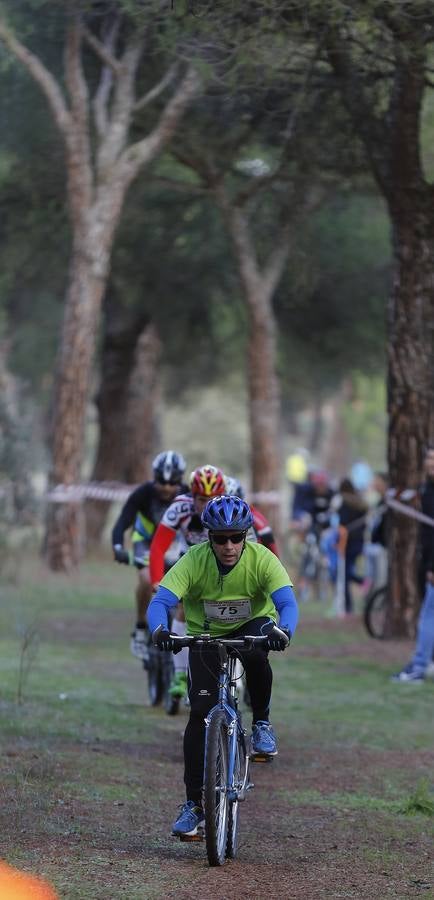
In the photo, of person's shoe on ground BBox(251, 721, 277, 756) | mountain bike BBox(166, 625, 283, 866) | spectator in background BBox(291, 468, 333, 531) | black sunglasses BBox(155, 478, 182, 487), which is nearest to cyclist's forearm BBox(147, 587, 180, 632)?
mountain bike BBox(166, 625, 283, 866)

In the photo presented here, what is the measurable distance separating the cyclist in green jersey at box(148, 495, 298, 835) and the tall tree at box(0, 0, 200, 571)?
15085 mm

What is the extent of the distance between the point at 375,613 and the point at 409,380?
3.01 meters

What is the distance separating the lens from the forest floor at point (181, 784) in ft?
24.2

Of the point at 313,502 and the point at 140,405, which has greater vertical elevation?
the point at 313,502

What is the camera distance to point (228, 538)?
7660mm

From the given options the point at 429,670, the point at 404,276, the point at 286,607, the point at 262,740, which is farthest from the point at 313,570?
the point at 286,607

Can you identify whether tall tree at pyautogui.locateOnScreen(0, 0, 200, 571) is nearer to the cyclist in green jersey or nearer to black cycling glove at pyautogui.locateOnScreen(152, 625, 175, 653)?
the cyclist in green jersey

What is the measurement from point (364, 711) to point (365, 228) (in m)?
20.4

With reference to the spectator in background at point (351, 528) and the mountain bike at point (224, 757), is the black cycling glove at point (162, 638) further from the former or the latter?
the spectator in background at point (351, 528)

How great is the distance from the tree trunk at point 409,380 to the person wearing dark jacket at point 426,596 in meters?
2.59

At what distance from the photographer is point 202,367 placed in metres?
46.7

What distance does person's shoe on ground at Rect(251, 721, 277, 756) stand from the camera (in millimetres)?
7887

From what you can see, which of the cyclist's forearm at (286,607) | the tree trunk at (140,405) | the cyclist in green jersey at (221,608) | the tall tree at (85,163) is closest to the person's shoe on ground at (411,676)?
the cyclist in green jersey at (221,608)

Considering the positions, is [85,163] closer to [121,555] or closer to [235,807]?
[121,555]
